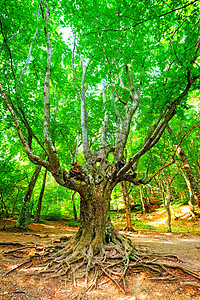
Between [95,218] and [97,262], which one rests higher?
[95,218]

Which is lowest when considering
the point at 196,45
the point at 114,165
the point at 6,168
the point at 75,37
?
the point at 114,165

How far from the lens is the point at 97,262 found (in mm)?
4004

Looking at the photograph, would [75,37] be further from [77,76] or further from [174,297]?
[174,297]

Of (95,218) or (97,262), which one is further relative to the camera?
(95,218)

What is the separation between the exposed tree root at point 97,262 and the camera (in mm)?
3588

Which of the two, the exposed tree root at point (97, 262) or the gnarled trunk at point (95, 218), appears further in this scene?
the gnarled trunk at point (95, 218)

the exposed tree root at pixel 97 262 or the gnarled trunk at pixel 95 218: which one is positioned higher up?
the gnarled trunk at pixel 95 218

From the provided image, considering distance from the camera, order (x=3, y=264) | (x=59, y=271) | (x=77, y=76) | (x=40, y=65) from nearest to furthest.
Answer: (x=59, y=271), (x=3, y=264), (x=40, y=65), (x=77, y=76)

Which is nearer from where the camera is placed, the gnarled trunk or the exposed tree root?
the exposed tree root

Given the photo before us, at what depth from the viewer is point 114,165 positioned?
225 inches

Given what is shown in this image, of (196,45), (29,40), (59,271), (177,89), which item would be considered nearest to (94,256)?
(59,271)

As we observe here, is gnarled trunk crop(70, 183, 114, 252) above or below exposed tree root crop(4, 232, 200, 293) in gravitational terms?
above

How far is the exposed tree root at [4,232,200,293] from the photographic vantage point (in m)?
3.59

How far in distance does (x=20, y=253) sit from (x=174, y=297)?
4.59 metres
